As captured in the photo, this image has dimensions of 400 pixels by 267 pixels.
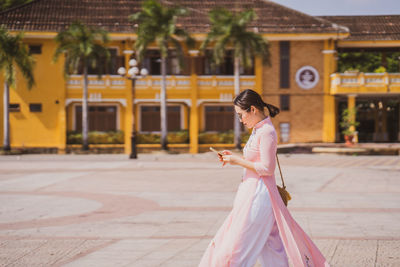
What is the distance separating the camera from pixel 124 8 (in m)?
38.8

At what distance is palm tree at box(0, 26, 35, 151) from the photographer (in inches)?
1323

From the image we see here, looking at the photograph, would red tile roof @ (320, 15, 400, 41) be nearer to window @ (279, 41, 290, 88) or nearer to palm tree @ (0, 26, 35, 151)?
window @ (279, 41, 290, 88)

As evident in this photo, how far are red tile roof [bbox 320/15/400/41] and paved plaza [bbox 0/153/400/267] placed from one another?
23.7 metres

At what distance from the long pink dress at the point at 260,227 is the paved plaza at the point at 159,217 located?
1.84 m

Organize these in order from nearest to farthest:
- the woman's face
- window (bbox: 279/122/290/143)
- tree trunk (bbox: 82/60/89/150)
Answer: the woman's face → tree trunk (bbox: 82/60/89/150) → window (bbox: 279/122/290/143)

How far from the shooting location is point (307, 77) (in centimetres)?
3800

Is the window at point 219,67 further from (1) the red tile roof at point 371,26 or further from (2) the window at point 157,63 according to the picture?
(1) the red tile roof at point 371,26

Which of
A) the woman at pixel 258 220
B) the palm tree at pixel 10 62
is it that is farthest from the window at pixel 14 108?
the woman at pixel 258 220

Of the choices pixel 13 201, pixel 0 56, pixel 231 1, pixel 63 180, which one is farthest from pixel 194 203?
pixel 231 1

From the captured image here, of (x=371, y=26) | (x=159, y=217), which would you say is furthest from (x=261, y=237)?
(x=371, y=26)

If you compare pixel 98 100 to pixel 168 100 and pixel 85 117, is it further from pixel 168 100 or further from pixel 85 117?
pixel 168 100

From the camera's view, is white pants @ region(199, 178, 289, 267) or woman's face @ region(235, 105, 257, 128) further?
woman's face @ region(235, 105, 257, 128)

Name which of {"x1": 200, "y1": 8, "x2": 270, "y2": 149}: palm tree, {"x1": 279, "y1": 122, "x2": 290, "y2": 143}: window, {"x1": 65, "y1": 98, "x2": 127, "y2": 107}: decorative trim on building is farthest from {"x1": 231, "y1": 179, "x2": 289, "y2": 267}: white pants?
{"x1": 279, "y1": 122, "x2": 290, "y2": 143}: window

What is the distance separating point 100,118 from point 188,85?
6135mm
